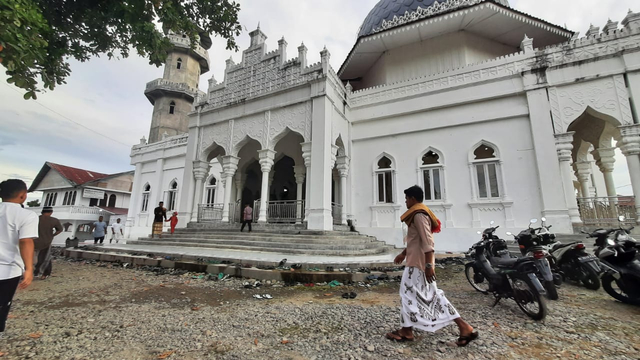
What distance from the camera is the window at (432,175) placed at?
948 centimetres

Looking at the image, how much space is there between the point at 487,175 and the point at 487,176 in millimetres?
34

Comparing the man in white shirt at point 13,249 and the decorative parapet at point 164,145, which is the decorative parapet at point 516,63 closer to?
the man in white shirt at point 13,249

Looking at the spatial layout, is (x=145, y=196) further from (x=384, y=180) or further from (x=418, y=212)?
(x=418, y=212)

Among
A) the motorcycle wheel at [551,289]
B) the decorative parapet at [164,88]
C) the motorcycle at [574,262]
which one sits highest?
the decorative parapet at [164,88]

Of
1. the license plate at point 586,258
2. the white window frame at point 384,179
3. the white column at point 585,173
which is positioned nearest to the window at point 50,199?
the white window frame at point 384,179

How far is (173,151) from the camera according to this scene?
16.1m

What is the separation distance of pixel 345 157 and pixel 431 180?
10.8ft

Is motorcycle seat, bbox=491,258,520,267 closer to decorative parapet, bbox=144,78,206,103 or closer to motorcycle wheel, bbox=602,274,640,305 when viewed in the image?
motorcycle wheel, bbox=602,274,640,305

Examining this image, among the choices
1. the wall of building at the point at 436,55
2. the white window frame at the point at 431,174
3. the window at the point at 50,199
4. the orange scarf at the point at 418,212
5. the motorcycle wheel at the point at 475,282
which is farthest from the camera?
the window at the point at 50,199

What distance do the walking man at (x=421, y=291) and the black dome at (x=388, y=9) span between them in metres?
11.4

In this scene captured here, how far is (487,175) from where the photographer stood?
29.3ft

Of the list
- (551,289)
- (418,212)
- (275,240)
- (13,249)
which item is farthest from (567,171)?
(13,249)

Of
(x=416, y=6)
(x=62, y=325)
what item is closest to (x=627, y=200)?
(x=416, y=6)

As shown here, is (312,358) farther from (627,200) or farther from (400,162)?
(627,200)
